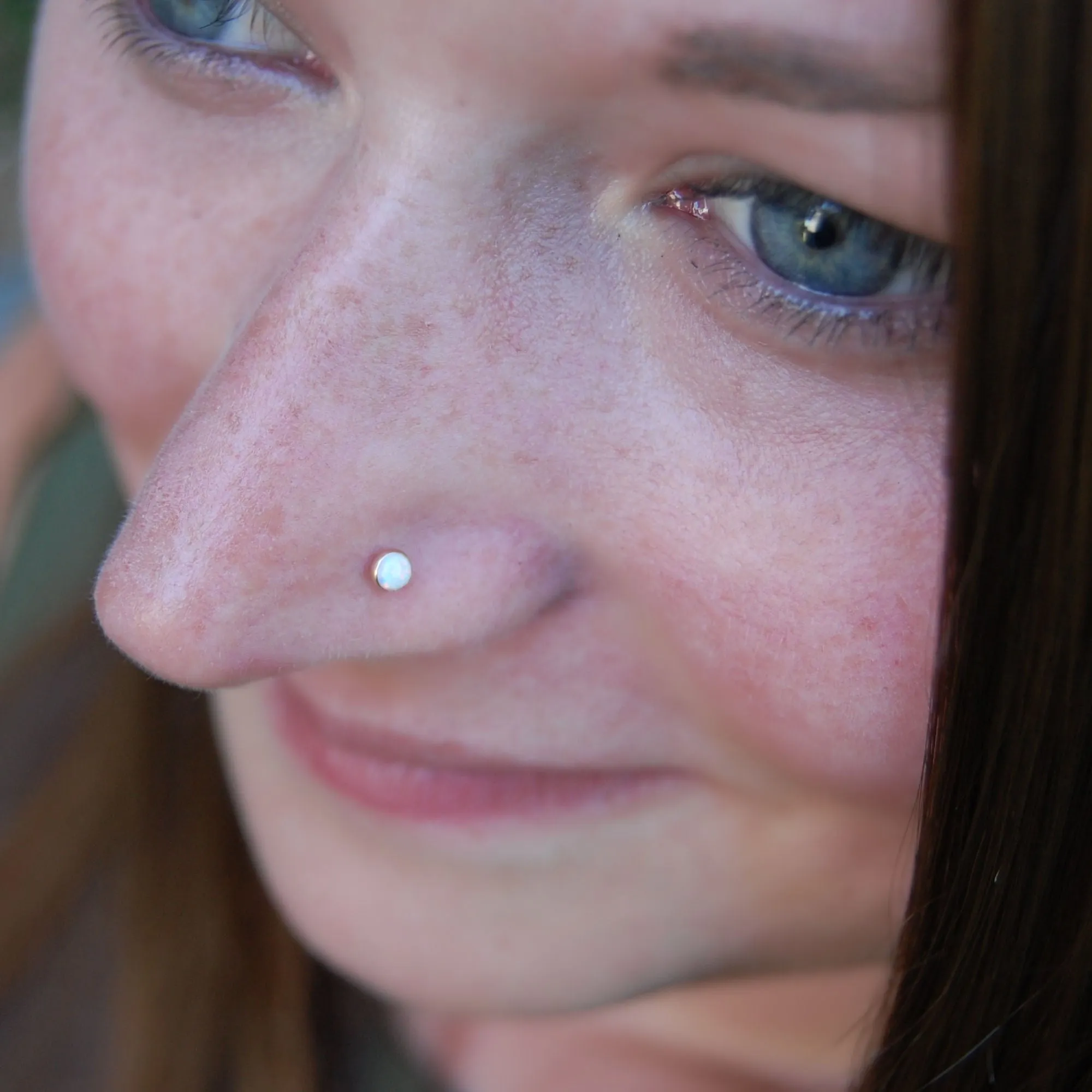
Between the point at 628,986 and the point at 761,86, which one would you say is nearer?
the point at 761,86

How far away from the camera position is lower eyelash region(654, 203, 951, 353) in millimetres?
595

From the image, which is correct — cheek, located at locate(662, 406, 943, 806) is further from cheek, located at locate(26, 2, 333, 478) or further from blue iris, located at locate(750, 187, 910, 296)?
cheek, located at locate(26, 2, 333, 478)

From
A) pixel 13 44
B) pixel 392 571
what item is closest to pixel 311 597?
pixel 392 571

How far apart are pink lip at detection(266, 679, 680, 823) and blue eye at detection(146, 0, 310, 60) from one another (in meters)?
0.43

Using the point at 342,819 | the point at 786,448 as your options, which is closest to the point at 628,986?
the point at 342,819

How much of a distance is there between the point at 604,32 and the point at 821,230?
0.53 feet

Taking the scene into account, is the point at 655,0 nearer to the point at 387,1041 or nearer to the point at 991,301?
the point at 991,301

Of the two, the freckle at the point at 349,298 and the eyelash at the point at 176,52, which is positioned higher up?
the eyelash at the point at 176,52

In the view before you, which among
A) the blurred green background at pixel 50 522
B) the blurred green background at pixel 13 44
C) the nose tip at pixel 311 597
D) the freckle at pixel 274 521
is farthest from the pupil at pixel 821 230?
the blurred green background at pixel 13 44

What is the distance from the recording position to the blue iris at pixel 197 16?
793 mm

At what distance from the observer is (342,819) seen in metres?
0.86

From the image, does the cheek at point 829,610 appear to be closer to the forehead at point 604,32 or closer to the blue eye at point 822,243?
the blue eye at point 822,243

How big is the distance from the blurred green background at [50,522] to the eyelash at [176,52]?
86 centimetres

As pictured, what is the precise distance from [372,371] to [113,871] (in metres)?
1.06
